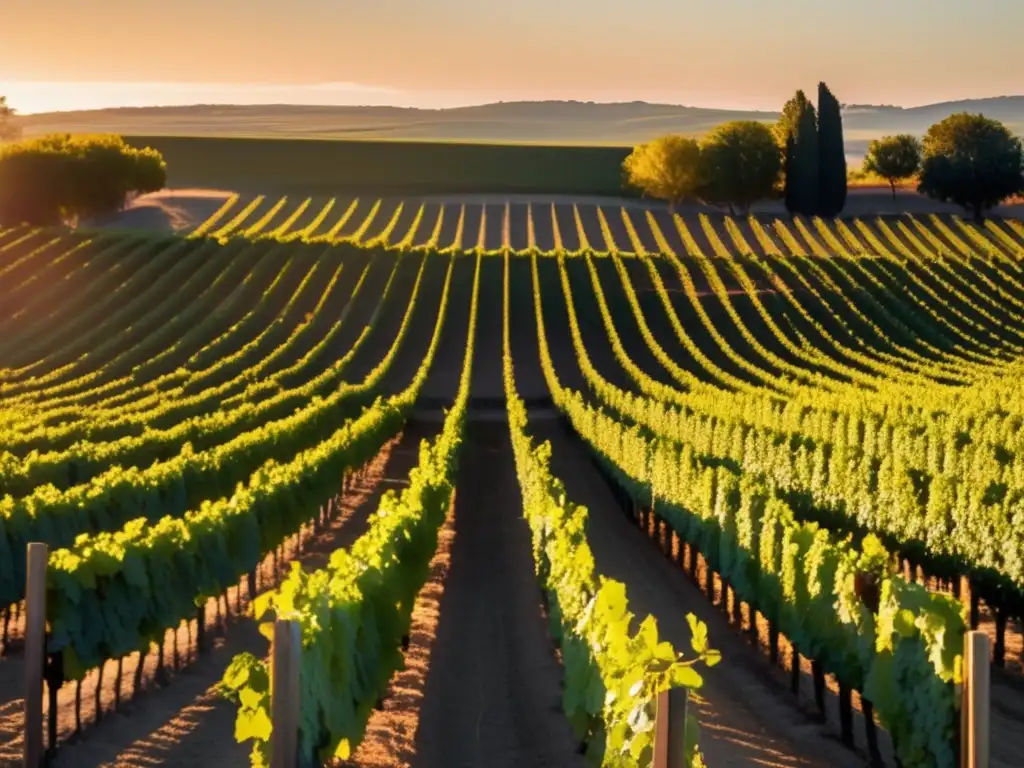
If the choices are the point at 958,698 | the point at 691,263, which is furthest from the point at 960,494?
the point at 691,263

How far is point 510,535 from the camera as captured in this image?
30.5 m

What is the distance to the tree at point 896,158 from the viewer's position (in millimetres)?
129625

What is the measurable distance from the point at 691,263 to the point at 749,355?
1923 centimetres

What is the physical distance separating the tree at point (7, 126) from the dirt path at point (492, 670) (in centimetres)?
12239

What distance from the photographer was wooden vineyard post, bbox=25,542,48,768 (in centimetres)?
1234

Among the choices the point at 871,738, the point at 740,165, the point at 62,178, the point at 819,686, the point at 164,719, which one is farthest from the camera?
the point at 740,165

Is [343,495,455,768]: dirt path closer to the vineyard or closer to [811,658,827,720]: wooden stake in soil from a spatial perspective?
the vineyard

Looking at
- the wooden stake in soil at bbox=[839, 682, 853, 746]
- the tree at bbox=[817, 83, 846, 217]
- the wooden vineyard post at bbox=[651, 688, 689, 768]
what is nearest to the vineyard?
the wooden stake in soil at bbox=[839, 682, 853, 746]

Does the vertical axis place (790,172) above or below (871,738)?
above

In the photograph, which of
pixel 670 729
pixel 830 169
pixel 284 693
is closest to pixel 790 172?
pixel 830 169

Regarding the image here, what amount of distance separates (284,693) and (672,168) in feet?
360

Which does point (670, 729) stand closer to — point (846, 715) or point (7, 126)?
point (846, 715)

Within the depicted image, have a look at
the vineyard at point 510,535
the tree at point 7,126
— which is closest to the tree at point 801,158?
the vineyard at point 510,535

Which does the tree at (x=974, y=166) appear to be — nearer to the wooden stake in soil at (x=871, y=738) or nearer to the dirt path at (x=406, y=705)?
the dirt path at (x=406, y=705)
